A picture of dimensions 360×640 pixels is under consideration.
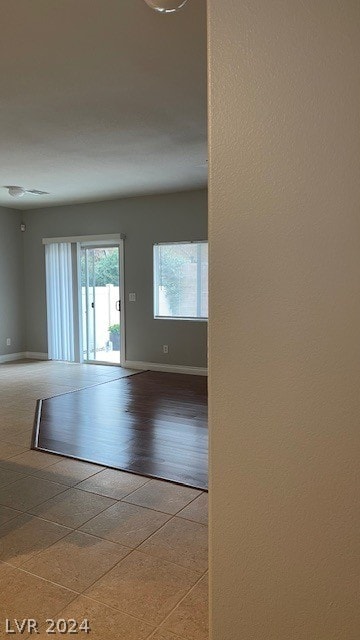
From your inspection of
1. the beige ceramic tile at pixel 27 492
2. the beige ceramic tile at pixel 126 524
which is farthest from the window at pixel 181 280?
the beige ceramic tile at pixel 126 524

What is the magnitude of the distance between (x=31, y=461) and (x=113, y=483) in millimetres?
732

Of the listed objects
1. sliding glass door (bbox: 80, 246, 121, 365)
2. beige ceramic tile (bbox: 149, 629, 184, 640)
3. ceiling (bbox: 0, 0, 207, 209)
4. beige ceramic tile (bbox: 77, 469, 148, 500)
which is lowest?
beige ceramic tile (bbox: 149, 629, 184, 640)

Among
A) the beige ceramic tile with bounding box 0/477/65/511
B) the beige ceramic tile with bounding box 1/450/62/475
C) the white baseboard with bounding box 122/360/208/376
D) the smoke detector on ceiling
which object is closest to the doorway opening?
the white baseboard with bounding box 122/360/208/376

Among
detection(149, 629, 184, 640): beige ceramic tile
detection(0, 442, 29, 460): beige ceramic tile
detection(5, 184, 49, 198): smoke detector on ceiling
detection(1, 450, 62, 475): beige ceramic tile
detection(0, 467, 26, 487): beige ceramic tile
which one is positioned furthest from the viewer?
detection(5, 184, 49, 198): smoke detector on ceiling

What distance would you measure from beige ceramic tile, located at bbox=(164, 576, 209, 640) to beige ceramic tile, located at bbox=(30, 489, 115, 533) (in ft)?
2.65

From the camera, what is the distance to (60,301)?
24.9ft

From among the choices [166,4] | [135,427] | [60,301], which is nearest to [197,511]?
[135,427]

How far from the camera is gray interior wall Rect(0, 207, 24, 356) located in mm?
7543

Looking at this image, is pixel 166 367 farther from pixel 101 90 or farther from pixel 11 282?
pixel 101 90

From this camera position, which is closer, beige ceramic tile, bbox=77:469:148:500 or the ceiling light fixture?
the ceiling light fixture

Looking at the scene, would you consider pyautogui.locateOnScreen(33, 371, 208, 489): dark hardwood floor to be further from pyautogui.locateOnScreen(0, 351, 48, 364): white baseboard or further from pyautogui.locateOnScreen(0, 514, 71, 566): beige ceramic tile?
pyautogui.locateOnScreen(0, 351, 48, 364): white baseboard

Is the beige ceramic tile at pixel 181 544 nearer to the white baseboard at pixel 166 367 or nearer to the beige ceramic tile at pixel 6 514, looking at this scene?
the beige ceramic tile at pixel 6 514

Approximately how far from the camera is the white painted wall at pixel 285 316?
82 centimetres

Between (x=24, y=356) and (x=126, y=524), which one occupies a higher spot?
(x=24, y=356)
